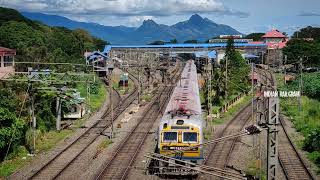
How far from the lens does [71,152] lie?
101 feet

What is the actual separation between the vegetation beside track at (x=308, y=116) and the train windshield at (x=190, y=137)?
7593 mm

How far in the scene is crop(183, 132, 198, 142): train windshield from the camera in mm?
23906

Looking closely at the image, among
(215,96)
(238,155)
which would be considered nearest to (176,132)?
(238,155)

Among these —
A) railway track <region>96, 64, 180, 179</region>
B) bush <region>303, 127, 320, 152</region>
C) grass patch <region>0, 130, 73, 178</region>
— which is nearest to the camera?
railway track <region>96, 64, 180, 179</region>

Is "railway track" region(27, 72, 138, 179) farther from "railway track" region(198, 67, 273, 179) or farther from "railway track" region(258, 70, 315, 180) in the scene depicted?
"railway track" region(258, 70, 315, 180)

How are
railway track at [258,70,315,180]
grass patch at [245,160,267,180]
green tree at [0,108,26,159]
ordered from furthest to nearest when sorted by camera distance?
green tree at [0,108,26,159] → railway track at [258,70,315,180] → grass patch at [245,160,267,180]

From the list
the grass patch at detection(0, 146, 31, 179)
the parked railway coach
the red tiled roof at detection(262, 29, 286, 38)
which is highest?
the red tiled roof at detection(262, 29, 286, 38)

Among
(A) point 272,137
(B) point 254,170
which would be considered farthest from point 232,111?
(A) point 272,137

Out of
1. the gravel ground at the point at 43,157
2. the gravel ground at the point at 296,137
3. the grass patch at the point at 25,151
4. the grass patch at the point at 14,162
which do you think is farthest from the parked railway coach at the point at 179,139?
the grass patch at the point at 25,151

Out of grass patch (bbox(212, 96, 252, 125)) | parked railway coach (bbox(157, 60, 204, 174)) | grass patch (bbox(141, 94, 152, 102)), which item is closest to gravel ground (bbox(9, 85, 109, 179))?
parked railway coach (bbox(157, 60, 204, 174))

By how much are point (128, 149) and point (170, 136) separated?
7.97 metres

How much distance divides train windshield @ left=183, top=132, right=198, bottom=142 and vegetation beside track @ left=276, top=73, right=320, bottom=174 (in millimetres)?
7593

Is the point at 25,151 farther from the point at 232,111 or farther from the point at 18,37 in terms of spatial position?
the point at 18,37

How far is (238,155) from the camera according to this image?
29.5m
